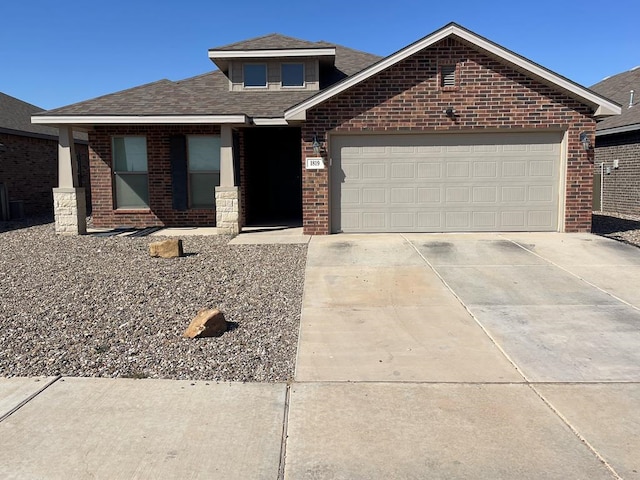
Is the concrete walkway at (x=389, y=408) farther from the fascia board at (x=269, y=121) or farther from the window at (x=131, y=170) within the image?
the window at (x=131, y=170)

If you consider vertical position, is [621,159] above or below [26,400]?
above

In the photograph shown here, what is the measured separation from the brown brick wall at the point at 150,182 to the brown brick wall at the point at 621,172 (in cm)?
Answer: 1266

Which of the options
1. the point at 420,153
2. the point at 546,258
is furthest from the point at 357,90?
the point at 546,258

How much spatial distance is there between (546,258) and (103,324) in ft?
24.7

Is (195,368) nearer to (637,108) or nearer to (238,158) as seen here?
(238,158)

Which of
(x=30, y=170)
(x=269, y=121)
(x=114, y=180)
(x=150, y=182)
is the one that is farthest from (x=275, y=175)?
(x=30, y=170)

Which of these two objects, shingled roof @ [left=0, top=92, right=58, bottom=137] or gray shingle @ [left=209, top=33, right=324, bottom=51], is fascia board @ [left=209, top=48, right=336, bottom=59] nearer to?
gray shingle @ [left=209, top=33, right=324, bottom=51]

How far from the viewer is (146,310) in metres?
6.95

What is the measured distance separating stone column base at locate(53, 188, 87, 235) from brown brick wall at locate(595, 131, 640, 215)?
52.7 ft

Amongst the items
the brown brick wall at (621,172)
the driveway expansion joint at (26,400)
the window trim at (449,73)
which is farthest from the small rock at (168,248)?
the brown brick wall at (621,172)

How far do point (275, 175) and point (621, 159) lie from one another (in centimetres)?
1120

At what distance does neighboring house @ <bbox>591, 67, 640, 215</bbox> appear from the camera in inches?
671

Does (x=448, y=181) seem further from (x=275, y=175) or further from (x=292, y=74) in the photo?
(x=275, y=175)

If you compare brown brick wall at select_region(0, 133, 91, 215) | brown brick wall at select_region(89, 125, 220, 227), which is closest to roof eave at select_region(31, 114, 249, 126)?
brown brick wall at select_region(89, 125, 220, 227)
